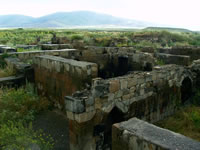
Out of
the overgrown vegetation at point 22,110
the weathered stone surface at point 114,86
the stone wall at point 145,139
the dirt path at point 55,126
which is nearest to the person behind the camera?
the stone wall at point 145,139

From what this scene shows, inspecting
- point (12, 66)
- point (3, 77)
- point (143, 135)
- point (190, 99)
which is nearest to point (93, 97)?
point (143, 135)

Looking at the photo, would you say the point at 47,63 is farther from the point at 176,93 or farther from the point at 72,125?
the point at 176,93

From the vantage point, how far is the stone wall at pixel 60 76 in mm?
6168

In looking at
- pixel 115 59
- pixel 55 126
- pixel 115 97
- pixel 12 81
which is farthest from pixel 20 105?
pixel 115 59

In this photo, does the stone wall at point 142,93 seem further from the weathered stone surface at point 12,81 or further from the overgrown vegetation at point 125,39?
the overgrown vegetation at point 125,39

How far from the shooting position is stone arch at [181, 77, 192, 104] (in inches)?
304

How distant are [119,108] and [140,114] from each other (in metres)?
0.94

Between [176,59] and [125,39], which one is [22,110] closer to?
[176,59]

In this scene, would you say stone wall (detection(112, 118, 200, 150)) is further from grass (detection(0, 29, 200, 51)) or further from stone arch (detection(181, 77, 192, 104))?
grass (detection(0, 29, 200, 51))

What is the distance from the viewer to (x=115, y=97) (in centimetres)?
526

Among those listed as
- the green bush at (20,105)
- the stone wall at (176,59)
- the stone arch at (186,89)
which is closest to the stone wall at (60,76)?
the green bush at (20,105)

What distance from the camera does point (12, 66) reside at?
977 cm

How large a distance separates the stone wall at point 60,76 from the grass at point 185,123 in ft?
8.76

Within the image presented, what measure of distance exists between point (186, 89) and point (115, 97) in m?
3.89
